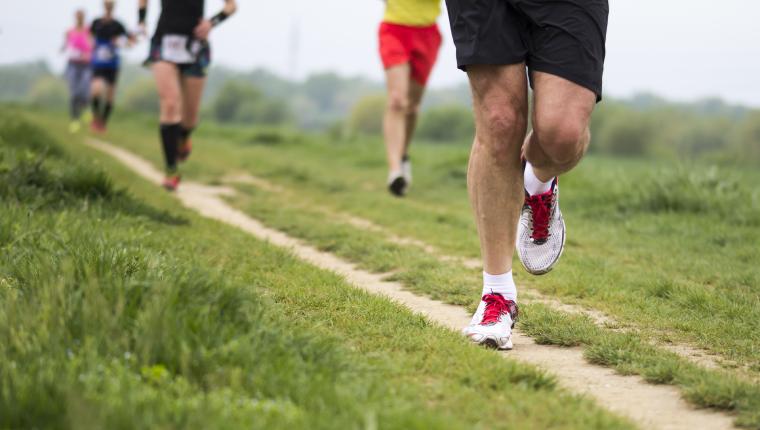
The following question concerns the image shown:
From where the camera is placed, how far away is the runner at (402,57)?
7.98 meters

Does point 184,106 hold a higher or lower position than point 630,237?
higher

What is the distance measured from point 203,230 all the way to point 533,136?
2883 millimetres

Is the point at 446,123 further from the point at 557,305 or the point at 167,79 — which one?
the point at 557,305

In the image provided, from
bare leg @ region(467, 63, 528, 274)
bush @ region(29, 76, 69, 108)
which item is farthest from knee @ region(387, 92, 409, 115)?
bush @ region(29, 76, 69, 108)

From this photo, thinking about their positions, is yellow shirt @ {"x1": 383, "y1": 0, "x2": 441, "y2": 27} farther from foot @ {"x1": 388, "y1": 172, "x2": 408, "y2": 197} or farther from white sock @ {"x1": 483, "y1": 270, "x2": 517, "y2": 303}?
white sock @ {"x1": 483, "y1": 270, "x2": 517, "y2": 303}

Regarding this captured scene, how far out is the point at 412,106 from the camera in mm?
8766

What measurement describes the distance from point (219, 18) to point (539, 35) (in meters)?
5.58

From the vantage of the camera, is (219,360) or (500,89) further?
(500,89)

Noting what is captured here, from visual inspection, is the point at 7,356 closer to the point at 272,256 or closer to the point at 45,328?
the point at 45,328

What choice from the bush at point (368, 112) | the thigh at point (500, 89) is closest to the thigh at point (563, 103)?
the thigh at point (500, 89)

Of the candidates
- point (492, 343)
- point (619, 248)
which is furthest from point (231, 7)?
point (492, 343)

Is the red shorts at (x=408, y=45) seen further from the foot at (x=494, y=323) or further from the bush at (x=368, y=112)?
the bush at (x=368, y=112)

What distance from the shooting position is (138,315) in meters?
2.45

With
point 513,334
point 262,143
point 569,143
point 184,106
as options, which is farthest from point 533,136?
point 262,143
